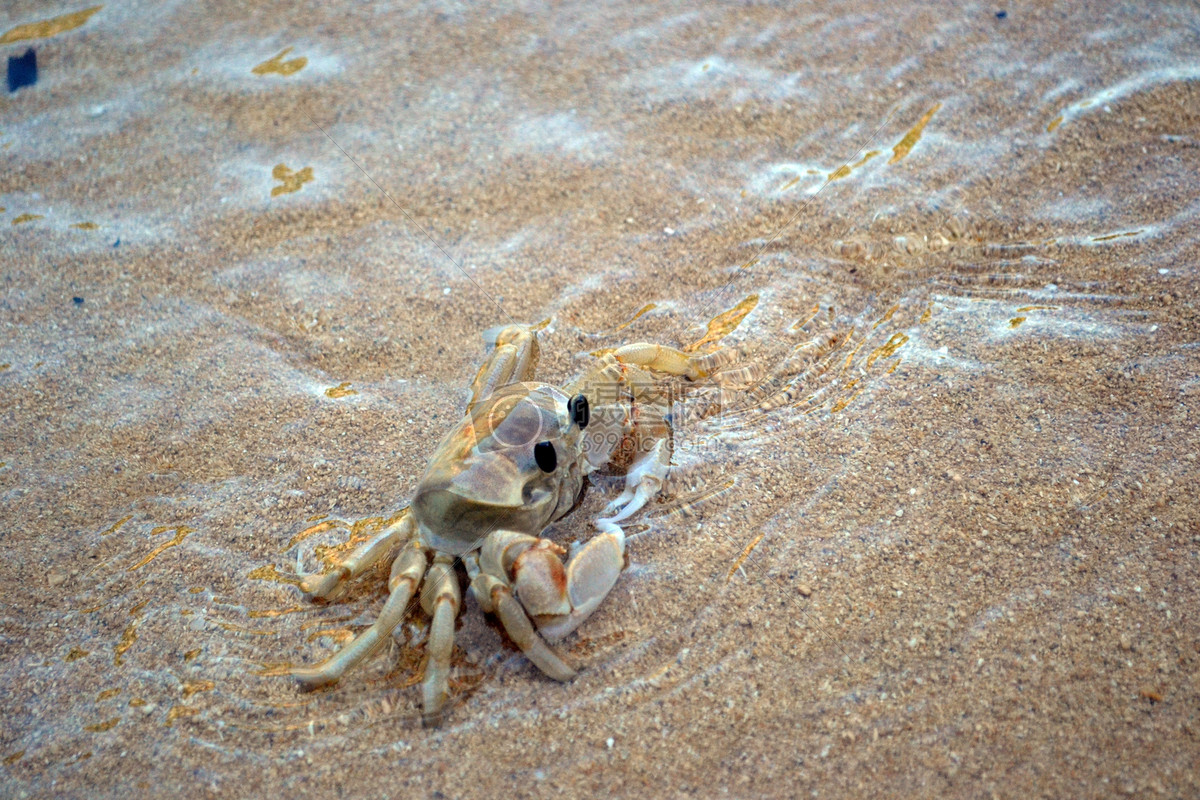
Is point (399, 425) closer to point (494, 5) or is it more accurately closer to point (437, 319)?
point (437, 319)

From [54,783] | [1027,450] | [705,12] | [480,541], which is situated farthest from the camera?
[705,12]

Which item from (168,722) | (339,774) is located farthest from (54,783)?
(339,774)

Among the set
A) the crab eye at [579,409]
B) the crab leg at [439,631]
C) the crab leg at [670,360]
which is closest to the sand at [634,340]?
the crab leg at [439,631]

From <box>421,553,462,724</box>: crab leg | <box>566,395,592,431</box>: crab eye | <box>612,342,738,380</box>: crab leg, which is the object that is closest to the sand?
<box>421,553,462,724</box>: crab leg

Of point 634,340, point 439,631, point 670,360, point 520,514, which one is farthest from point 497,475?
point 634,340

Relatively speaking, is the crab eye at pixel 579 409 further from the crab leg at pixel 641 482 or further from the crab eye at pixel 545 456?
the crab leg at pixel 641 482

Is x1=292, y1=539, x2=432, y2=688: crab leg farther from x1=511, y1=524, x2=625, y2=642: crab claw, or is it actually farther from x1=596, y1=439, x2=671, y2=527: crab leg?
x1=596, y1=439, x2=671, y2=527: crab leg
